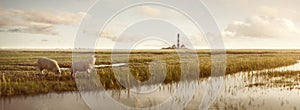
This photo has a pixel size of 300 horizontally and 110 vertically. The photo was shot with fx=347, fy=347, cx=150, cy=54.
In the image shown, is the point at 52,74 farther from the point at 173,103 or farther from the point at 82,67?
the point at 173,103

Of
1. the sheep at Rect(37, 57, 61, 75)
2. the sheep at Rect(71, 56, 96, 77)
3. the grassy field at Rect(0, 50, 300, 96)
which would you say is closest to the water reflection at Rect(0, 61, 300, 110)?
the grassy field at Rect(0, 50, 300, 96)

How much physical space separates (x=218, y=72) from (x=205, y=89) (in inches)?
70.0

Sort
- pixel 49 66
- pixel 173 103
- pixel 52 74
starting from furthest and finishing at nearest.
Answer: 1. pixel 49 66
2. pixel 52 74
3. pixel 173 103

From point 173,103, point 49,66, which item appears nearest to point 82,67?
point 49,66

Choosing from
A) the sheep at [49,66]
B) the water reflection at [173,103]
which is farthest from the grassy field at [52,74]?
the water reflection at [173,103]

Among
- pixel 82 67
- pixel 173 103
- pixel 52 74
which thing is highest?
pixel 82 67

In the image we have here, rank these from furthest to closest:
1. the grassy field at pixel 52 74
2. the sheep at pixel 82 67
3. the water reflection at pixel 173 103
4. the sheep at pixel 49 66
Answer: the sheep at pixel 49 66 → the sheep at pixel 82 67 → the grassy field at pixel 52 74 → the water reflection at pixel 173 103

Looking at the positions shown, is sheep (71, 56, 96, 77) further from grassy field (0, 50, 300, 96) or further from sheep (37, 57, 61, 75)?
sheep (37, 57, 61, 75)

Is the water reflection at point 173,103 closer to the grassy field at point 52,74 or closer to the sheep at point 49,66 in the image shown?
the grassy field at point 52,74

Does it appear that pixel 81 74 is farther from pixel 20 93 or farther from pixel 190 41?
pixel 190 41

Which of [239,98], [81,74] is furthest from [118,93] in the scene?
[239,98]

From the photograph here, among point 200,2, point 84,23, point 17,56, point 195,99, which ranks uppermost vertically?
point 200,2

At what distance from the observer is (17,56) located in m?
9.64

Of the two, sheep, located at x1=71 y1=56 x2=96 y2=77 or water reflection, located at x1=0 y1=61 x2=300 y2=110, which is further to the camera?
sheep, located at x1=71 y1=56 x2=96 y2=77
